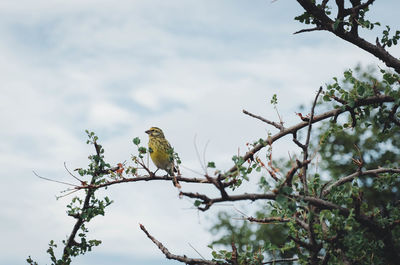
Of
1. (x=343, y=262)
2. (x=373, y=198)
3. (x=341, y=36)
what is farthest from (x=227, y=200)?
(x=373, y=198)

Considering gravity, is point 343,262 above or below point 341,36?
below

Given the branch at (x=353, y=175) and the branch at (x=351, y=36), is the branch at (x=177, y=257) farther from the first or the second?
the branch at (x=351, y=36)

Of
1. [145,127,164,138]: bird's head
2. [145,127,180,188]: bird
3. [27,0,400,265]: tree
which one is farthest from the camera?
[145,127,164,138]: bird's head

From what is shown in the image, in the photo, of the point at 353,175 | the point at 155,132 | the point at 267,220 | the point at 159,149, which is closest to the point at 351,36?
the point at 353,175

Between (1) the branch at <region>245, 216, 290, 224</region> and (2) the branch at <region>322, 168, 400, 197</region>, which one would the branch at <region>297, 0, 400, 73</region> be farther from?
(1) the branch at <region>245, 216, 290, 224</region>

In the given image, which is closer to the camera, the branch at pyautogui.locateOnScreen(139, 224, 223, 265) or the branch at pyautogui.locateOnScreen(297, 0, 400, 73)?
the branch at pyautogui.locateOnScreen(139, 224, 223, 265)

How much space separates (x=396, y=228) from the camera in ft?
17.9

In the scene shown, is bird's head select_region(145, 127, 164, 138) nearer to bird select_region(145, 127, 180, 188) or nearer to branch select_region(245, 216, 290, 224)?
bird select_region(145, 127, 180, 188)

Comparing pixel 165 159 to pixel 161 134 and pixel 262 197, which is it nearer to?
pixel 161 134

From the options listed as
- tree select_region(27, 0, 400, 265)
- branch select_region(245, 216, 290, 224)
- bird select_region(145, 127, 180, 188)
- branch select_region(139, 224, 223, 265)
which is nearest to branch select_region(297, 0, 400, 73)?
tree select_region(27, 0, 400, 265)

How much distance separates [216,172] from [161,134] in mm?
5873

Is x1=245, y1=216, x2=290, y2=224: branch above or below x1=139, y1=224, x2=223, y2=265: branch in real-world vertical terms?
above

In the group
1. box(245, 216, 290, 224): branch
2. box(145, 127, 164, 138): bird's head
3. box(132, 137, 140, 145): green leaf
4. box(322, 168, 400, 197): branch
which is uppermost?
box(145, 127, 164, 138): bird's head

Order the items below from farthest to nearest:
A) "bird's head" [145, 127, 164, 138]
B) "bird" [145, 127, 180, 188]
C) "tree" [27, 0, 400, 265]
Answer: "bird's head" [145, 127, 164, 138] < "bird" [145, 127, 180, 188] < "tree" [27, 0, 400, 265]
